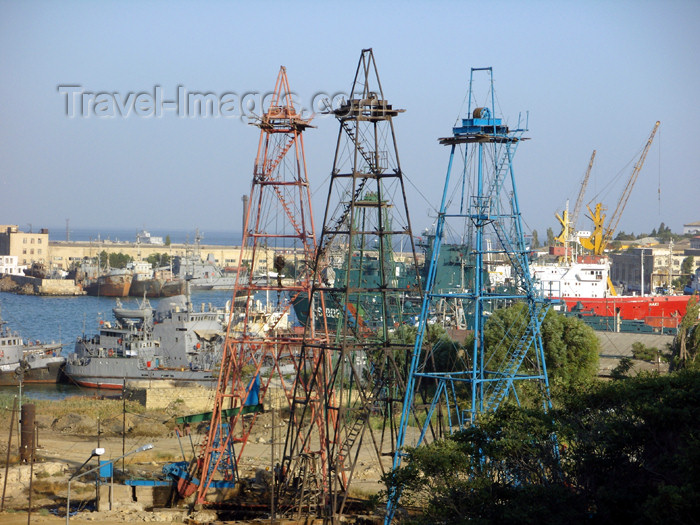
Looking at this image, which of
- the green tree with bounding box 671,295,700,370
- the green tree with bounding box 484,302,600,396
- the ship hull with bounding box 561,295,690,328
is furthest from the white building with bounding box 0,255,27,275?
the green tree with bounding box 671,295,700,370

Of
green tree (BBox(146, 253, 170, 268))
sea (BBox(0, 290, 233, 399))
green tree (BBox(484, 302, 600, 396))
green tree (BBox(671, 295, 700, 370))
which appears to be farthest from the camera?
green tree (BBox(146, 253, 170, 268))

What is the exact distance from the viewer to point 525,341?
71.6ft

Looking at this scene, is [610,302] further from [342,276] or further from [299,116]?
[299,116]

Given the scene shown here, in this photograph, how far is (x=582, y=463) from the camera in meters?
16.0

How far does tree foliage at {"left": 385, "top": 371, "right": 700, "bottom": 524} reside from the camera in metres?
14.2

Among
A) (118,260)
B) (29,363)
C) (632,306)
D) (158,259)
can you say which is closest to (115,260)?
(118,260)

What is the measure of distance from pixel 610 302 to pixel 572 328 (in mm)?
38391

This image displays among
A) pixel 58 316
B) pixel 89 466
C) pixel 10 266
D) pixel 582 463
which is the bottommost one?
pixel 58 316

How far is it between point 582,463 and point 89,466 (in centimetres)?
1547

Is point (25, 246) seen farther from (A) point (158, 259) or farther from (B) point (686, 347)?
(B) point (686, 347)

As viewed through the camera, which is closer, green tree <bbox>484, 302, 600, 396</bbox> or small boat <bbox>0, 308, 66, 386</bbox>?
green tree <bbox>484, 302, 600, 396</bbox>

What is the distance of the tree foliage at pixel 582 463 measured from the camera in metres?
14.2

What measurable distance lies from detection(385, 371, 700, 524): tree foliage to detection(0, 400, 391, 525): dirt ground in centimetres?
603

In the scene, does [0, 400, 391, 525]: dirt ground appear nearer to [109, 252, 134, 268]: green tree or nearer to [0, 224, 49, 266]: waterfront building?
[109, 252, 134, 268]: green tree
